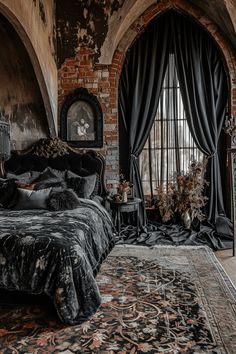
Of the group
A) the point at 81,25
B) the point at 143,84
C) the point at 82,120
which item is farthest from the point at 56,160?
Result: the point at 81,25

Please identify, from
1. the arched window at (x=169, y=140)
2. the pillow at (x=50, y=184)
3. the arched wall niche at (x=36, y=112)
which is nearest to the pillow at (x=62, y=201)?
the pillow at (x=50, y=184)

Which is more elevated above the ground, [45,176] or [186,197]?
[45,176]

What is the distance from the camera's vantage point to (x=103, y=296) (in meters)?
2.94

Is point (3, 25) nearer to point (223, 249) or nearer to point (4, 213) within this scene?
point (4, 213)

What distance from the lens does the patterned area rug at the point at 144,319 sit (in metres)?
2.14

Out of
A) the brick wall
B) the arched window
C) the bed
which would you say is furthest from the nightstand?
the arched window

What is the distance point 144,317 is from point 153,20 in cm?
464

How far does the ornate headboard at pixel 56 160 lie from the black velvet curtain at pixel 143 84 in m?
0.71

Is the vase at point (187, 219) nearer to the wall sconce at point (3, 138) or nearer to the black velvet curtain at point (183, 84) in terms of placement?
the black velvet curtain at point (183, 84)

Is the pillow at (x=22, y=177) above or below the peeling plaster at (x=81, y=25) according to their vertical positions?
below

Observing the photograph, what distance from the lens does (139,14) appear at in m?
5.33

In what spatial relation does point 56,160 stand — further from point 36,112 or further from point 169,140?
point 169,140

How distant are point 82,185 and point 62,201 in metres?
0.74

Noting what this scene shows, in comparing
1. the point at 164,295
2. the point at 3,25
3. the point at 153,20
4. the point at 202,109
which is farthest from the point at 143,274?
the point at 153,20
